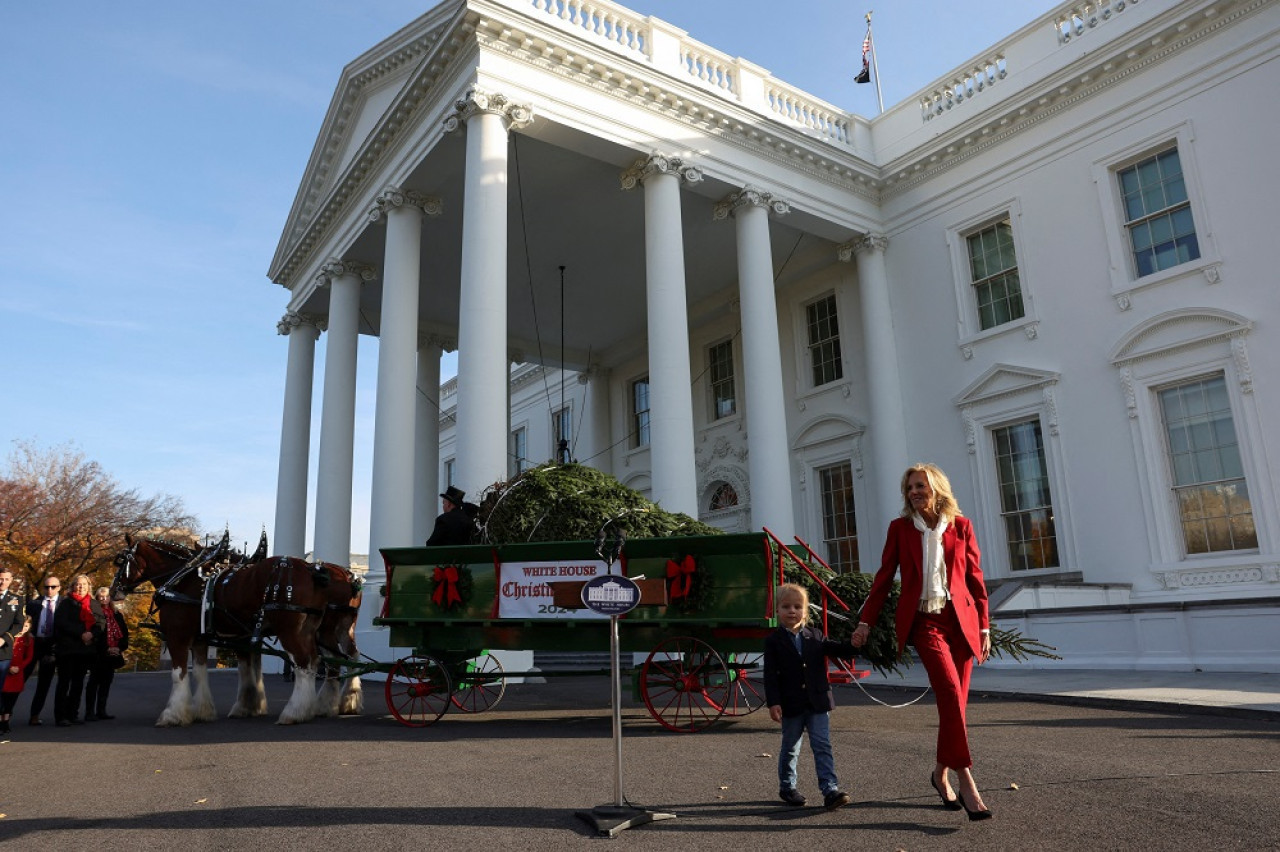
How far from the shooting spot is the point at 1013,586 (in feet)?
45.0

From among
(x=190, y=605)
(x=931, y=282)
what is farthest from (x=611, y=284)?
(x=190, y=605)

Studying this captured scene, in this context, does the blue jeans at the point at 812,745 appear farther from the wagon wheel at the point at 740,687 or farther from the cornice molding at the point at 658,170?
the cornice molding at the point at 658,170

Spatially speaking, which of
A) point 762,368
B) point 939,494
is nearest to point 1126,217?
point 762,368

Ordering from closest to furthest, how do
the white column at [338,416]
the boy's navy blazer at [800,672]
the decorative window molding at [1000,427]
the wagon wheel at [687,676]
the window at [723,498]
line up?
the boy's navy blazer at [800,672]
the wagon wheel at [687,676]
the decorative window molding at [1000,427]
the white column at [338,416]
the window at [723,498]

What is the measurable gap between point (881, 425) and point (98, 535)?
3162 cm

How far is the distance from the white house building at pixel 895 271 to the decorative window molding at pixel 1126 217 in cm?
5

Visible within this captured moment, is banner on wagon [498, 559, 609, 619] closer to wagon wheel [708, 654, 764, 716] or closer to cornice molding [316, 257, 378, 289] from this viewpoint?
wagon wheel [708, 654, 764, 716]

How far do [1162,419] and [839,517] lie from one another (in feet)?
23.6

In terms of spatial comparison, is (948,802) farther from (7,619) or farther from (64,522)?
(64,522)

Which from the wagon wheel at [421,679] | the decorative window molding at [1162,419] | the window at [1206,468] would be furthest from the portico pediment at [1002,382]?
the wagon wheel at [421,679]

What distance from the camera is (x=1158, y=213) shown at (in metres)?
14.5

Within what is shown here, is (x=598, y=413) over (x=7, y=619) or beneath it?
over

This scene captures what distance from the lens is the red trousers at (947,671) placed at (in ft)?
13.5

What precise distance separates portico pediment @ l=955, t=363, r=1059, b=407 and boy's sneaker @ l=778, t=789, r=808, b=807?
13076 mm
